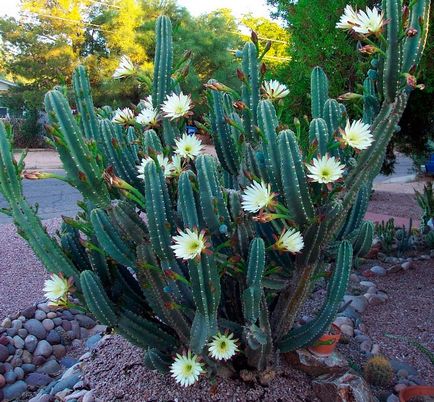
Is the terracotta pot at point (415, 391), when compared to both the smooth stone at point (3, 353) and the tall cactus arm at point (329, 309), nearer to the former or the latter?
the tall cactus arm at point (329, 309)

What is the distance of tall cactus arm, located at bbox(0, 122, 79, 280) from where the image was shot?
234 cm

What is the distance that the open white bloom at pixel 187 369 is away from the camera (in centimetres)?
218

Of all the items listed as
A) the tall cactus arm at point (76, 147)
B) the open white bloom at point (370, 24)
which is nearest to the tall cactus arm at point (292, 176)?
the open white bloom at point (370, 24)

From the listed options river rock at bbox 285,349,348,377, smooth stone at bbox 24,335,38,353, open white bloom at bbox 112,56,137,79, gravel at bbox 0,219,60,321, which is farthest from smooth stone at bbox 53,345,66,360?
open white bloom at bbox 112,56,137,79

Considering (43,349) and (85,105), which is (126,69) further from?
(43,349)

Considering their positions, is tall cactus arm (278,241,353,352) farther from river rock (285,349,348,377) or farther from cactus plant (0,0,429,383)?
river rock (285,349,348,377)

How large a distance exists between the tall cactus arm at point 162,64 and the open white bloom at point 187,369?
44.2 inches

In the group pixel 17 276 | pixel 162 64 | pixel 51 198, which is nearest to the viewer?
pixel 162 64

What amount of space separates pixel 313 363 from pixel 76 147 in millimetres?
1478

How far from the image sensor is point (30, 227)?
2.40 metres

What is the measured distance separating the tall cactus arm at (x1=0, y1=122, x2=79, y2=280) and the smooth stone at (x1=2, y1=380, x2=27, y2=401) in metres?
1.42

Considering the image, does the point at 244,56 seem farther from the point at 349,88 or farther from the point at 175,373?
the point at 349,88

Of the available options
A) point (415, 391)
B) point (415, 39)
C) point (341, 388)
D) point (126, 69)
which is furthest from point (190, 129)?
point (415, 391)

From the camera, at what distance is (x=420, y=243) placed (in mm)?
5684
